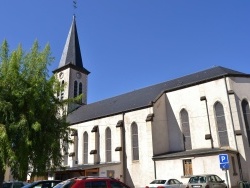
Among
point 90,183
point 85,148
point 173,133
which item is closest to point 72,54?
point 85,148

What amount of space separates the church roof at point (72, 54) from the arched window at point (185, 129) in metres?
23.2

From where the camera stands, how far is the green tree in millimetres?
10734

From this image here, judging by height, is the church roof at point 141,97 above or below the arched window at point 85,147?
above

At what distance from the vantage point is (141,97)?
30797 millimetres

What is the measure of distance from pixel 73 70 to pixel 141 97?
55.1 feet

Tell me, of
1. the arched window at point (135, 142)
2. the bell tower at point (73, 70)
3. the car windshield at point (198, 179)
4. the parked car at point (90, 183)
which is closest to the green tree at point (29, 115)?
the parked car at point (90, 183)

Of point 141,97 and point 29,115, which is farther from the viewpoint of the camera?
point 141,97

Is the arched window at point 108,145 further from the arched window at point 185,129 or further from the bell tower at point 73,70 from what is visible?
the bell tower at point 73,70

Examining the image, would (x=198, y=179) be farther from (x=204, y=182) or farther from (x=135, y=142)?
(x=135, y=142)

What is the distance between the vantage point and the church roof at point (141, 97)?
2638cm

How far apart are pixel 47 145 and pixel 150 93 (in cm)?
2026

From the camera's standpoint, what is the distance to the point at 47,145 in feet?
38.4

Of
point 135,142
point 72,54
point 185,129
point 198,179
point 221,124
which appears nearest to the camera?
point 198,179

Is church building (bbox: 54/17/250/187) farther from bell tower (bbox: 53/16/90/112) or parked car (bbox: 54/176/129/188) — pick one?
parked car (bbox: 54/176/129/188)
